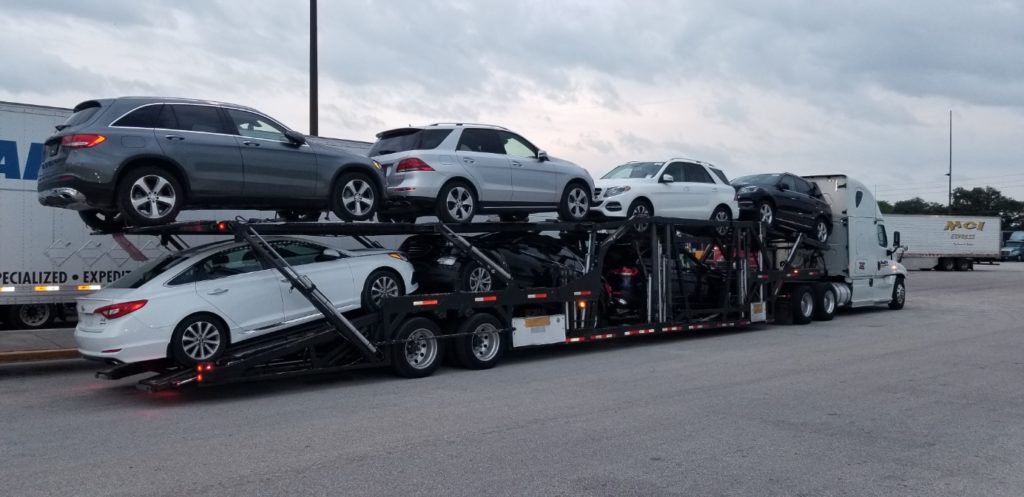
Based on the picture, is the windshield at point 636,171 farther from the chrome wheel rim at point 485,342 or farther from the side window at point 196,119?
the side window at point 196,119

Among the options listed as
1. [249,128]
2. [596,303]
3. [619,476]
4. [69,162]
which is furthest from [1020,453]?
[69,162]

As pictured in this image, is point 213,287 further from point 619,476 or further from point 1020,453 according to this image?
point 1020,453

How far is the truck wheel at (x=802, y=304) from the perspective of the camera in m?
17.7

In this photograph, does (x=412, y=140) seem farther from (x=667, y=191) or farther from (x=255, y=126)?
(x=667, y=191)

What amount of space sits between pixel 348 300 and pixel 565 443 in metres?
4.24

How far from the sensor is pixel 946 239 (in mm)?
43156

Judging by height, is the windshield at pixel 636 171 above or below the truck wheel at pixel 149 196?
above

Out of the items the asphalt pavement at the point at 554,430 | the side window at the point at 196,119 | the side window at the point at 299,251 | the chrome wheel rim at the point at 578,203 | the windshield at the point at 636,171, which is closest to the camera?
the asphalt pavement at the point at 554,430

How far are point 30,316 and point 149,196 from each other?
6.31 m

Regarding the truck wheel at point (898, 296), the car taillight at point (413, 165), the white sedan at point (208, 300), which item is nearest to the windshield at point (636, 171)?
the car taillight at point (413, 165)

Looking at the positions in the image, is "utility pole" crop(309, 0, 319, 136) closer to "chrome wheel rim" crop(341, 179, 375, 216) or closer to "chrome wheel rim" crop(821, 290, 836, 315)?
"chrome wheel rim" crop(341, 179, 375, 216)

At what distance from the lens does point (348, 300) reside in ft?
34.5

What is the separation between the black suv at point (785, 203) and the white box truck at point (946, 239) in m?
25.2

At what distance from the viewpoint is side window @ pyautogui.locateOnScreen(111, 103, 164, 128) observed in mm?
8898
